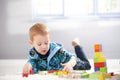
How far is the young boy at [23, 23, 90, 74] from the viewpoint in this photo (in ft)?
5.10

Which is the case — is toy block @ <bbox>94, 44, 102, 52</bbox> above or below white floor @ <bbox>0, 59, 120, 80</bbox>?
above

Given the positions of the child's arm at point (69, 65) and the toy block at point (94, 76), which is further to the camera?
the child's arm at point (69, 65)

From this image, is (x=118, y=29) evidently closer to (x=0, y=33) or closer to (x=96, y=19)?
(x=96, y=19)

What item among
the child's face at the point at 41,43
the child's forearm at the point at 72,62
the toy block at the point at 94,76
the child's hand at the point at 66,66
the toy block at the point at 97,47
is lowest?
the toy block at the point at 94,76

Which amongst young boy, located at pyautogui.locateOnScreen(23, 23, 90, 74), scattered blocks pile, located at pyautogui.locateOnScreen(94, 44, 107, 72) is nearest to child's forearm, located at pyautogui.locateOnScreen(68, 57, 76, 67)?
young boy, located at pyautogui.locateOnScreen(23, 23, 90, 74)

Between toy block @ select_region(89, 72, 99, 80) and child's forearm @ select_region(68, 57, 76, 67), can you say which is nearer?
toy block @ select_region(89, 72, 99, 80)

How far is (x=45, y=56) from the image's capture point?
158 cm

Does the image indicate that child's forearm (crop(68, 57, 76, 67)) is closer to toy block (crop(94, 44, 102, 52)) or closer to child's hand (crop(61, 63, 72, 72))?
child's hand (crop(61, 63, 72, 72))

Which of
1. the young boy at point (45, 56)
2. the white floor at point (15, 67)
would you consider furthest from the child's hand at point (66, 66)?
the white floor at point (15, 67)

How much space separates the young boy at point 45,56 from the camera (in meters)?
1.56

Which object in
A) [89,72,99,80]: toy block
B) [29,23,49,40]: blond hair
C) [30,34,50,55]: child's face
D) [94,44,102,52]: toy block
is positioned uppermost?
[29,23,49,40]: blond hair

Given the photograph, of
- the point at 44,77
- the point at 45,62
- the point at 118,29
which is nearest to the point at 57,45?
the point at 45,62

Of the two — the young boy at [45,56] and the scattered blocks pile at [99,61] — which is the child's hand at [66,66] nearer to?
the young boy at [45,56]

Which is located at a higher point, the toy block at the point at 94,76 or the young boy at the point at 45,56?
the young boy at the point at 45,56
